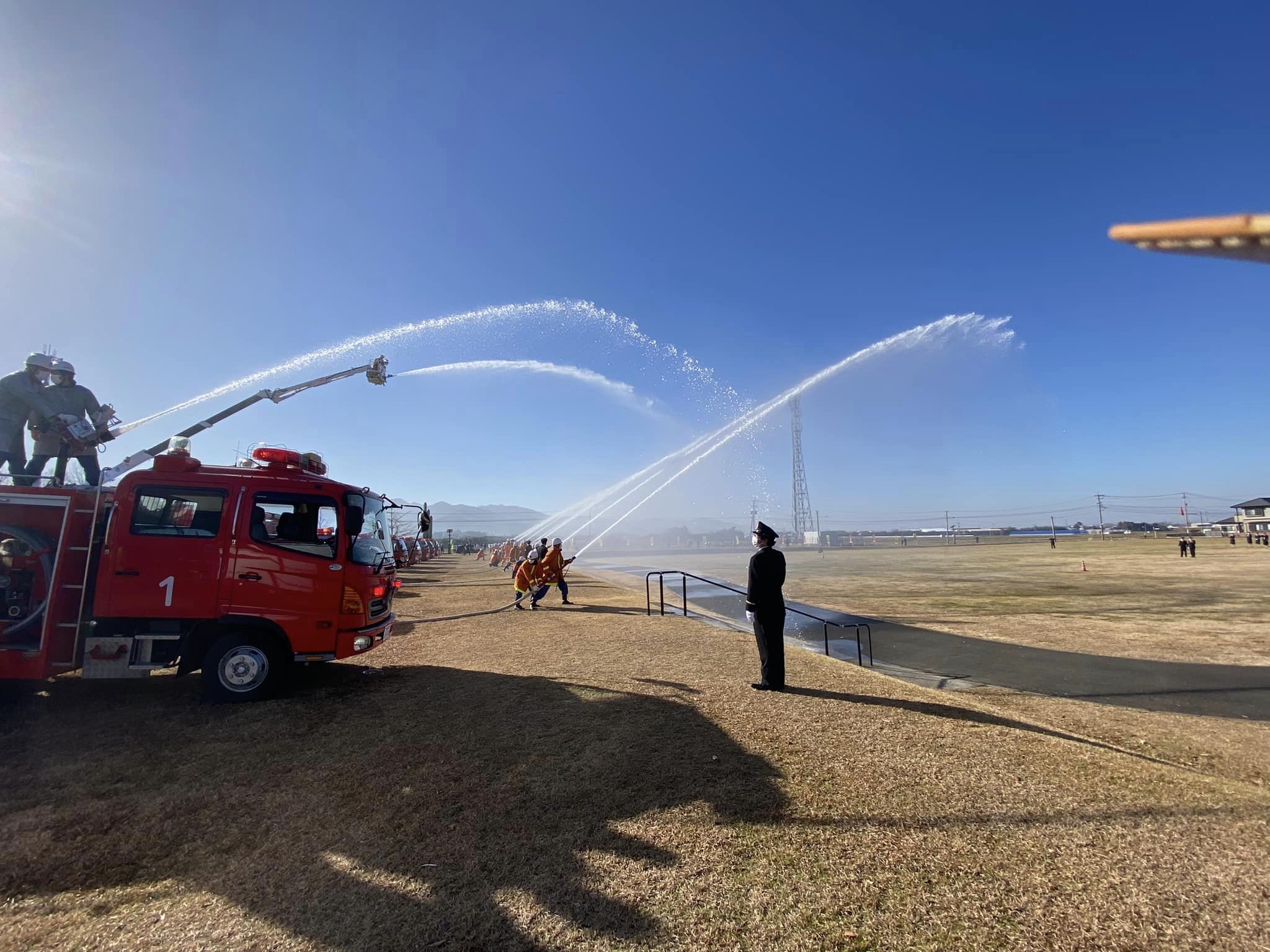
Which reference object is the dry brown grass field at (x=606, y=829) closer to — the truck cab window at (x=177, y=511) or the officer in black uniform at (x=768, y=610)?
the officer in black uniform at (x=768, y=610)

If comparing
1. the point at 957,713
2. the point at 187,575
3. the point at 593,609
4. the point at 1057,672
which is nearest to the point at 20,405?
the point at 187,575

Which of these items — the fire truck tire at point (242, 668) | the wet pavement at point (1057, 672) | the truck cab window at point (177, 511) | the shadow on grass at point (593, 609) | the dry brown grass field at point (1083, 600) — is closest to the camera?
the truck cab window at point (177, 511)

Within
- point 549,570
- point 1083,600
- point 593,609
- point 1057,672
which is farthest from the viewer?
point 1083,600

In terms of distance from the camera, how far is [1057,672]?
9.38 metres

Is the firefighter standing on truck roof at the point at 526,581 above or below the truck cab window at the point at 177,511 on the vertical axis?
below

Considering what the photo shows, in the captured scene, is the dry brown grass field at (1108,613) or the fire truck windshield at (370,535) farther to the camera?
the fire truck windshield at (370,535)

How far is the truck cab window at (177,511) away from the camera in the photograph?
6.40 meters

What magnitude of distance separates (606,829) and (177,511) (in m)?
6.19

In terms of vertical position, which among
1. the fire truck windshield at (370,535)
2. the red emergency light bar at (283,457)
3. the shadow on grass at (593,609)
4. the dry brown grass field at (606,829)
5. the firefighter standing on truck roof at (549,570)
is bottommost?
the dry brown grass field at (606,829)

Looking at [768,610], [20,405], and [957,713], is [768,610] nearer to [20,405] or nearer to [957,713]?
[957,713]

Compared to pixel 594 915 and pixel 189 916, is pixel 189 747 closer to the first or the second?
pixel 189 916

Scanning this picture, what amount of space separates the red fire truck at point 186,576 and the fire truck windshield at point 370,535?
6cm

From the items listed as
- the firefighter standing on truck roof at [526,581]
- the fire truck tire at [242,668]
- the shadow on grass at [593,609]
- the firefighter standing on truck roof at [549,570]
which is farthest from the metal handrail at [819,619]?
the fire truck tire at [242,668]

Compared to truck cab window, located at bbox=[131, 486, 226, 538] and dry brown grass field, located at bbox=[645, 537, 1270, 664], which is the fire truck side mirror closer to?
truck cab window, located at bbox=[131, 486, 226, 538]
